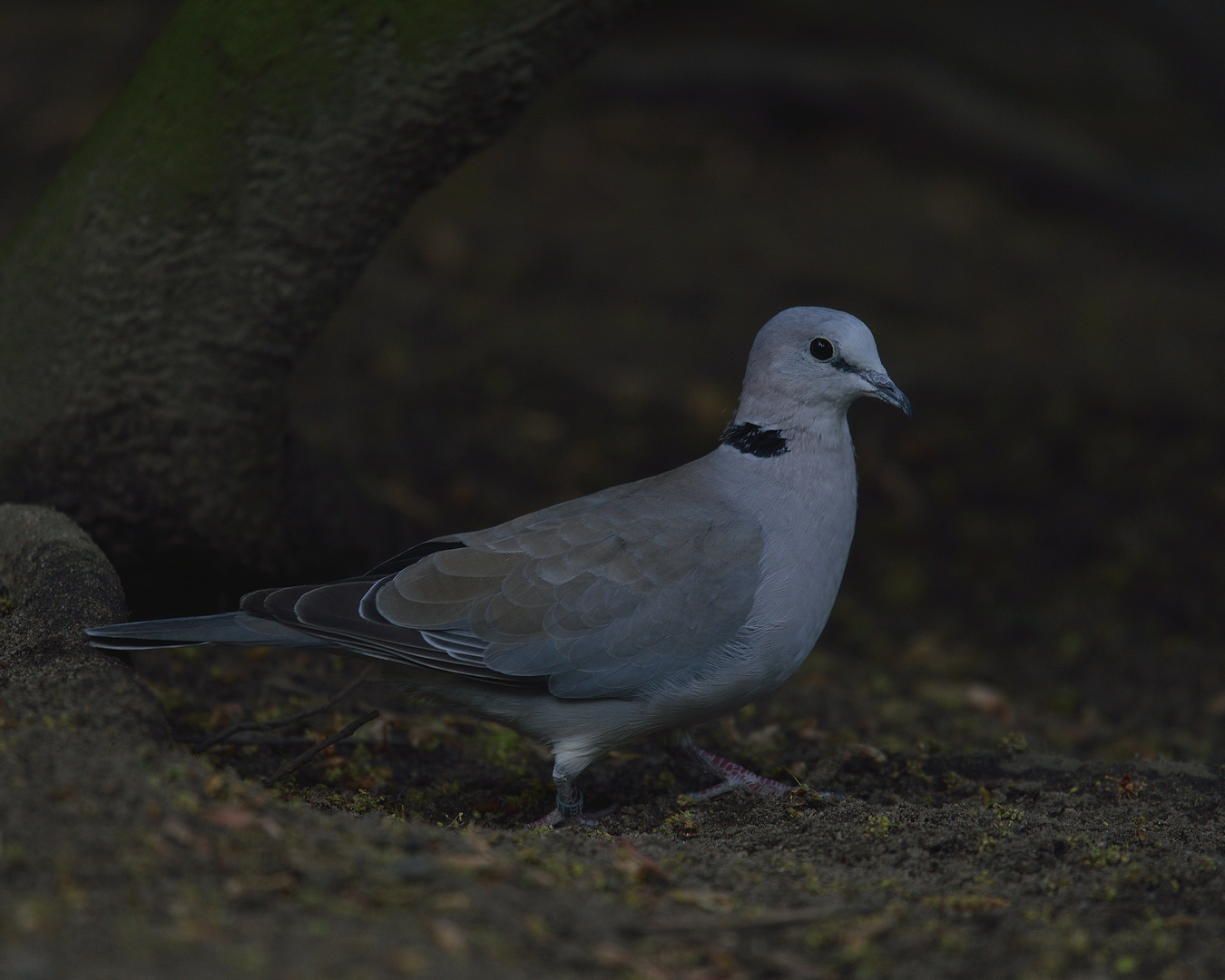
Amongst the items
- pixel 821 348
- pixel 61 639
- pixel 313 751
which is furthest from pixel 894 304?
pixel 61 639

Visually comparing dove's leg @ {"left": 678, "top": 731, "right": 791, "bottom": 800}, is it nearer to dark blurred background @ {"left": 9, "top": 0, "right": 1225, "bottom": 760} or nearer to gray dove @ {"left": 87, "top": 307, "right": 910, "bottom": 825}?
gray dove @ {"left": 87, "top": 307, "right": 910, "bottom": 825}

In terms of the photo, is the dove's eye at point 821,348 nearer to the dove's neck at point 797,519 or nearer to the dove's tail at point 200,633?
the dove's neck at point 797,519

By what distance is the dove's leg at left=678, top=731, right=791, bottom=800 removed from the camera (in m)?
3.84

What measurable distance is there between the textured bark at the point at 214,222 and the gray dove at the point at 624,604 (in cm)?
110

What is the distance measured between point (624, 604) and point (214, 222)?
2064 mm

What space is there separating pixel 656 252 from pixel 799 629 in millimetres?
6148

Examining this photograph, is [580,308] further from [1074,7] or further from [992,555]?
[1074,7]

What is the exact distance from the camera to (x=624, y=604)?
12.0 ft

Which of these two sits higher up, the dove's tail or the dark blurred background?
the dark blurred background

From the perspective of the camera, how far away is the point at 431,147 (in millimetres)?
4457

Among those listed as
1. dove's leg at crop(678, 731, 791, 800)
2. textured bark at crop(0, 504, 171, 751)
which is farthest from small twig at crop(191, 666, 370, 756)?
dove's leg at crop(678, 731, 791, 800)

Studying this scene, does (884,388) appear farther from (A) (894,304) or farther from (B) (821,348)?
(A) (894,304)

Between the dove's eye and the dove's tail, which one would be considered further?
the dove's eye

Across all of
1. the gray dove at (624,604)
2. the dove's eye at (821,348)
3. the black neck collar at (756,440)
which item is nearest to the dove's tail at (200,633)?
the gray dove at (624,604)
